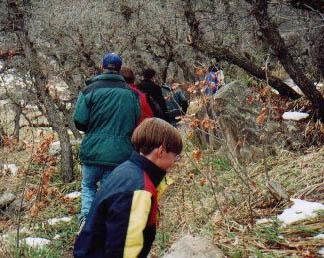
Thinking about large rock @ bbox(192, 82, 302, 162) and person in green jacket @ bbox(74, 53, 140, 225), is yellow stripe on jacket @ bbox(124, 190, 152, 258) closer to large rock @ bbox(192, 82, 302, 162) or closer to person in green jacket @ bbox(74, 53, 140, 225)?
person in green jacket @ bbox(74, 53, 140, 225)

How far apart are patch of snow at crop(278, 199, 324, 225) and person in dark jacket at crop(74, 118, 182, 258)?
2123mm

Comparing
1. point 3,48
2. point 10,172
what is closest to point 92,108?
point 10,172

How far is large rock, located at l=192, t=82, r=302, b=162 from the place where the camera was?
685 centimetres

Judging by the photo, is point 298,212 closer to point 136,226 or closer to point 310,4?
point 136,226

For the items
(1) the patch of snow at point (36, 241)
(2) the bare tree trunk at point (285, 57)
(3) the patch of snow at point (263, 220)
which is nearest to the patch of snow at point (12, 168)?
(1) the patch of snow at point (36, 241)

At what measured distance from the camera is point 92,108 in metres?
4.80

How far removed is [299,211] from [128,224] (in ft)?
8.15

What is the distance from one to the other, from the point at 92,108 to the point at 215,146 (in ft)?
11.2

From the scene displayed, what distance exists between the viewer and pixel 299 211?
4.28 m

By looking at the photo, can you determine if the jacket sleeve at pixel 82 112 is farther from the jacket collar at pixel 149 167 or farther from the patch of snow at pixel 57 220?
the jacket collar at pixel 149 167

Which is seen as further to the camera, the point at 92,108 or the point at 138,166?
the point at 92,108

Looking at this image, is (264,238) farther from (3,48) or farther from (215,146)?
(3,48)

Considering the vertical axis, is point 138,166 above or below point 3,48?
above

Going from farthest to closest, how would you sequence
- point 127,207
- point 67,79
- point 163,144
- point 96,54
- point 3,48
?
1. point 96,54
2. point 67,79
3. point 3,48
4. point 163,144
5. point 127,207
